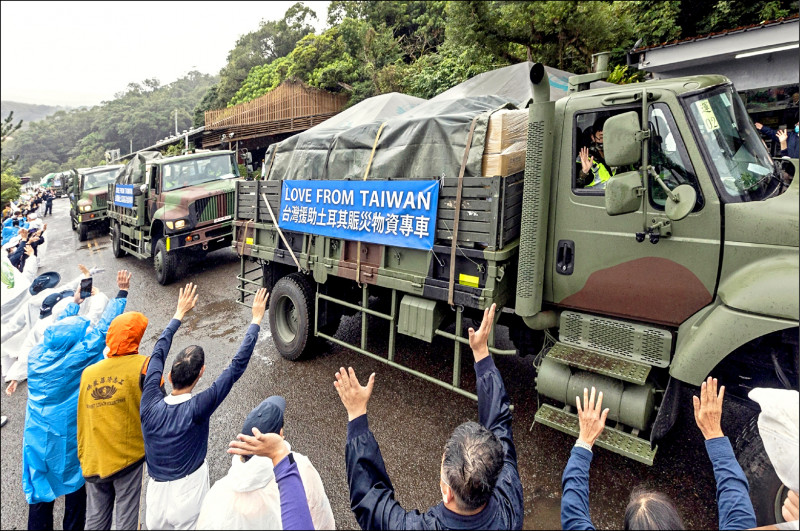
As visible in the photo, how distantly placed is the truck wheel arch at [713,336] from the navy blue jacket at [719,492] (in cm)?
109

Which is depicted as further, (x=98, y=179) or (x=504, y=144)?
(x=98, y=179)

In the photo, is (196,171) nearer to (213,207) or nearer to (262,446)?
(213,207)

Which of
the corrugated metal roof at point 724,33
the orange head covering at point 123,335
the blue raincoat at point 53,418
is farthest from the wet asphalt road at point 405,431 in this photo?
the corrugated metal roof at point 724,33

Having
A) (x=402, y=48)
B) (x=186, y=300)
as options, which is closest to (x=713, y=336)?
(x=186, y=300)

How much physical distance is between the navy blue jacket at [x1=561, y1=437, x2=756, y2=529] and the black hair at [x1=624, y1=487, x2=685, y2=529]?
0.70ft

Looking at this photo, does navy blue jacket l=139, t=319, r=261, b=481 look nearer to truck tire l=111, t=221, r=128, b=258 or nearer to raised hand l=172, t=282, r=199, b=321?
raised hand l=172, t=282, r=199, b=321

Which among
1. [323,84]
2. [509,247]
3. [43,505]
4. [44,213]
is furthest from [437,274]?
[44,213]

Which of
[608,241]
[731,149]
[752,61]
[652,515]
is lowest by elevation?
[652,515]

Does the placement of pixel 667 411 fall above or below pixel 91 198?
below

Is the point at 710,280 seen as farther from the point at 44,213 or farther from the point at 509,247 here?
the point at 44,213

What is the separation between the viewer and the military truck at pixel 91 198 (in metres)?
15.1

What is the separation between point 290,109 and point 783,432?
2040cm

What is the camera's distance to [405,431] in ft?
13.2

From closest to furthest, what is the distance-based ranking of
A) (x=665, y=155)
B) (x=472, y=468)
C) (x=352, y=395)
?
(x=472, y=468) < (x=352, y=395) < (x=665, y=155)
